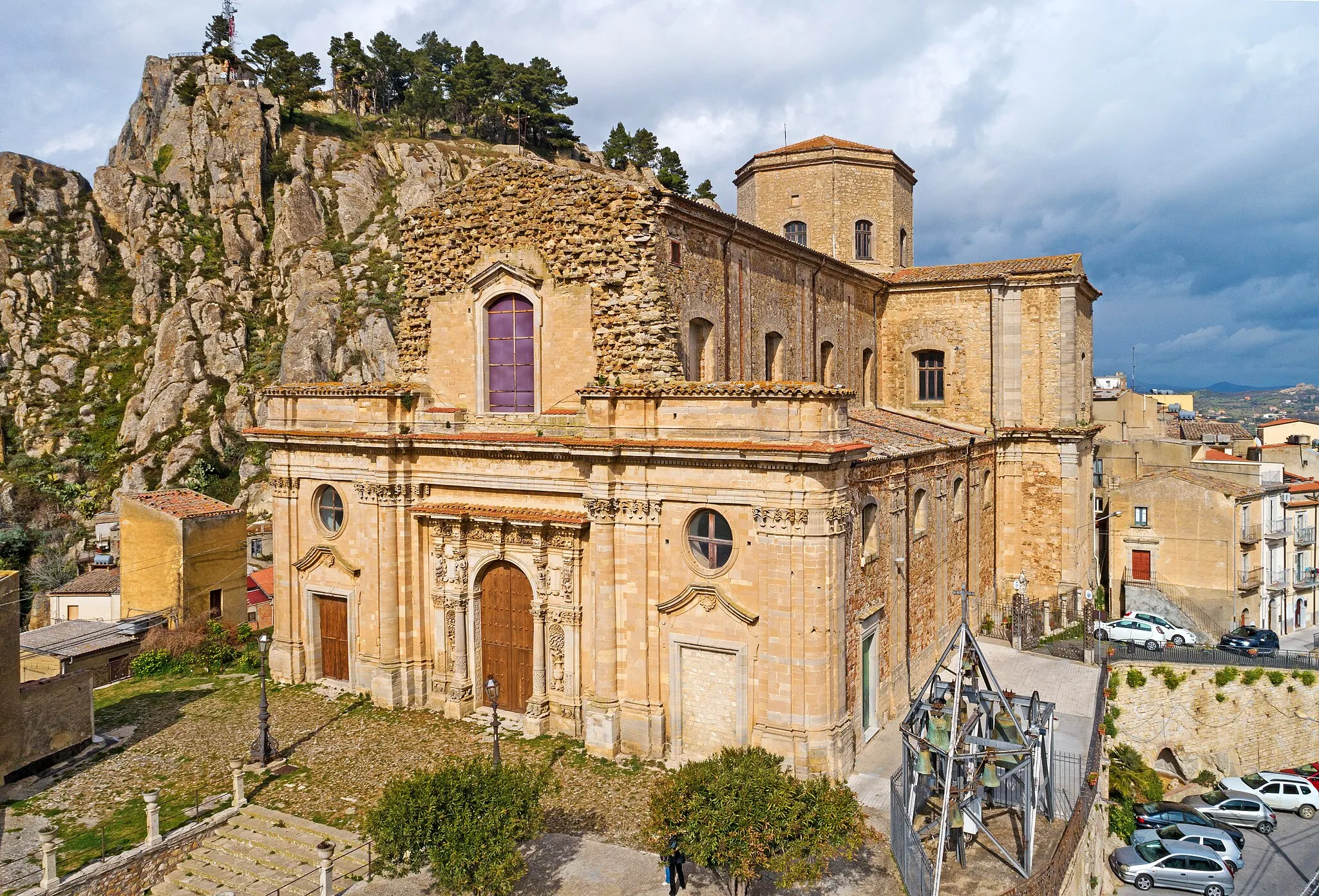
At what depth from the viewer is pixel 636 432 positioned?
17375mm

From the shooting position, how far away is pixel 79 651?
81.5 feet

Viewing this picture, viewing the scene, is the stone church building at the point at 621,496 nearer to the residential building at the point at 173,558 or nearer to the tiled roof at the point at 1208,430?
the residential building at the point at 173,558

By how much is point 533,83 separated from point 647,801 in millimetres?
84277

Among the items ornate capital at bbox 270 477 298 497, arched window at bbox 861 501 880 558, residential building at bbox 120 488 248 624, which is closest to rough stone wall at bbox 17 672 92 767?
ornate capital at bbox 270 477 298 497

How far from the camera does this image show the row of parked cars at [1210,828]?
20.2m

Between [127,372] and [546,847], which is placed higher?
[127,372]

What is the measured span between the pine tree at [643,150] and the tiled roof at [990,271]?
5987 cm

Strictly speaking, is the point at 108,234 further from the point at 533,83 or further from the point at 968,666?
the point at 968,666

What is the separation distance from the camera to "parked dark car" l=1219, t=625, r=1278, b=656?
29.1 metres

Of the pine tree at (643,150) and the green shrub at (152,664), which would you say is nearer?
the green shrub at (152,664)

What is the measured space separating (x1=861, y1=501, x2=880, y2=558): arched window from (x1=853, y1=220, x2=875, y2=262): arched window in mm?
17685

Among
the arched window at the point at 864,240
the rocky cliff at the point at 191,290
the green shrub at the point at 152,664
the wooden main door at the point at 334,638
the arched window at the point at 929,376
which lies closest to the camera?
the wooden main door at the point at 334,638

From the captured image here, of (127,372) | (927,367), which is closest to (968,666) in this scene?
(927,367)

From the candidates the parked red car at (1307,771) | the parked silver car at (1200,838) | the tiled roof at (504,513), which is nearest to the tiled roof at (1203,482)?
the parked red car at (1307,771)
